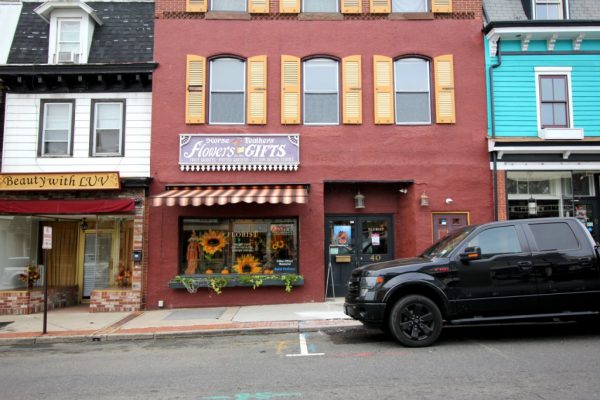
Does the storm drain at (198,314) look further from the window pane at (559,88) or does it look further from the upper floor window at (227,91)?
the window pane at (559,88)

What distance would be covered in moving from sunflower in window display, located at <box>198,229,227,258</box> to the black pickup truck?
5.86m

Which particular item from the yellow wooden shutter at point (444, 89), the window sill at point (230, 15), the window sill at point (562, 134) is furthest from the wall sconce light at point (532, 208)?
the window sill at point (230, 15)

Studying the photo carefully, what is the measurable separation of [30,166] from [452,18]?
470 inches

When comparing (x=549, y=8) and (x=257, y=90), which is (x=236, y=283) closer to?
(x=257, y=90)

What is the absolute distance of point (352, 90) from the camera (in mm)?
12914

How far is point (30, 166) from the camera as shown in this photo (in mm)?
12633

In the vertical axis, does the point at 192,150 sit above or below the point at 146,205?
above

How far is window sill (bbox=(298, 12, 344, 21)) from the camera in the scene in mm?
13148

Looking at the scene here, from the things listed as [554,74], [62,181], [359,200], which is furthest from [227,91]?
[554,74]

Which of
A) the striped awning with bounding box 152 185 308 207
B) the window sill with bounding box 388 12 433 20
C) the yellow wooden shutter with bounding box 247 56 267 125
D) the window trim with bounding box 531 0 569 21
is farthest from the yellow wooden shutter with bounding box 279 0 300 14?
the window trim with bounding box 531 0 569 21

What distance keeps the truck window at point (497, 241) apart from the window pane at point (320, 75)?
666 centimetres

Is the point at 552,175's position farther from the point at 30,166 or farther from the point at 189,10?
the point at 30,166

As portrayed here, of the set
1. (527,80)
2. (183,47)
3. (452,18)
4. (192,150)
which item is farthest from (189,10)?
(527,80)

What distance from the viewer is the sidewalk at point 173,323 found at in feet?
30.5
